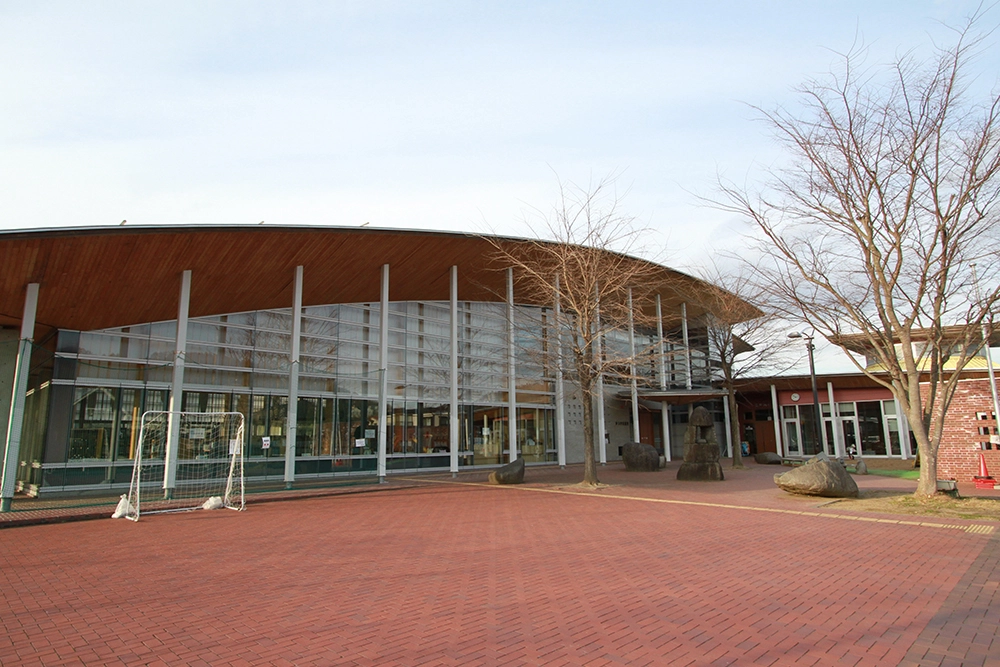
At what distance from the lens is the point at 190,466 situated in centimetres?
1596

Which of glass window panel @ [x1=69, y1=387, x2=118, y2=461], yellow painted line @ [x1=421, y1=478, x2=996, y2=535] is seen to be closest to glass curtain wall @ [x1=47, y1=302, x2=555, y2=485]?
glass window panel @ [x1=69, y1=387, x2=118, y2=461]

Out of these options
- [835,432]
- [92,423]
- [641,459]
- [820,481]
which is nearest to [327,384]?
[92,423]

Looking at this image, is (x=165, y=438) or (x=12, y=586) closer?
(x=12, y=586)

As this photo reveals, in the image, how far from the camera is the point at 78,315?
1822 cm

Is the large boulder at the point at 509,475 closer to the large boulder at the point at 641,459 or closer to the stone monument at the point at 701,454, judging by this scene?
the stone monument at the point at 701,454

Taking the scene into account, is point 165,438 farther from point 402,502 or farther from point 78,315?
point 402,502

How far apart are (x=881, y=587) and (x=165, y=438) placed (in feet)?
58.3

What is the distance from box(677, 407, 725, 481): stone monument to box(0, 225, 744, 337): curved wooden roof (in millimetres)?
9888

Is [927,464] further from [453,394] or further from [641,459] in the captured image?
[453,394]

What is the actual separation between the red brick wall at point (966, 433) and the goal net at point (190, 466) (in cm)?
2104

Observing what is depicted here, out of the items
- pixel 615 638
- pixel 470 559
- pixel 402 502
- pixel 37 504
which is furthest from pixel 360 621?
pixel 37 504

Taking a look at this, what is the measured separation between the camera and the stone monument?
780 inches

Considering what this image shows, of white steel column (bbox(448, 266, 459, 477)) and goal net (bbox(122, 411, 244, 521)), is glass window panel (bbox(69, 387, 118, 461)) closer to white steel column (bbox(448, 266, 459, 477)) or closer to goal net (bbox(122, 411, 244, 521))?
goal net (bbox(122, 411, 244, 521))

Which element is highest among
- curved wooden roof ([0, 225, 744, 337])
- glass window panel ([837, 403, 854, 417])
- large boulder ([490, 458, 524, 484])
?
curved wooden roof ([0, 225, 744, 337])
